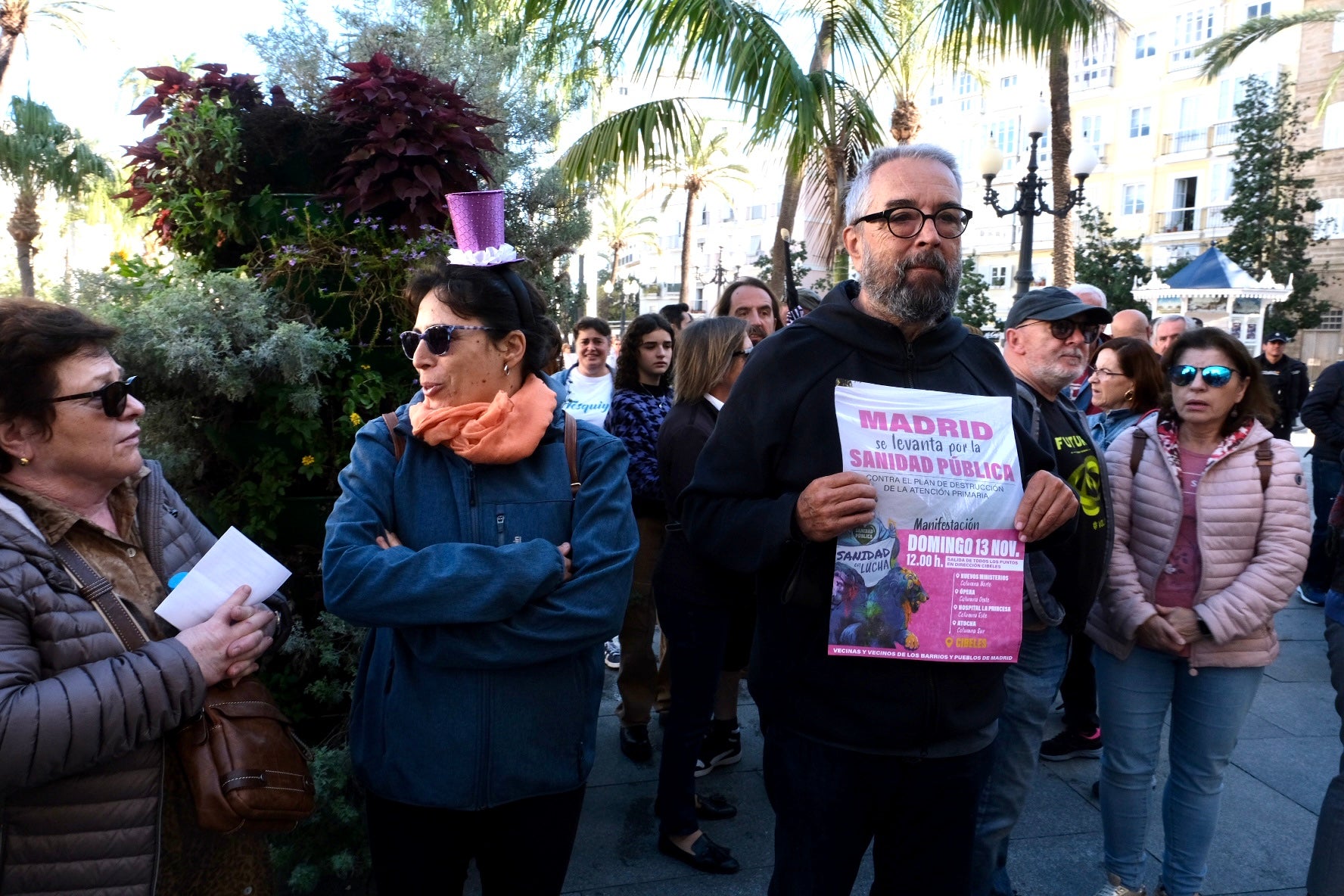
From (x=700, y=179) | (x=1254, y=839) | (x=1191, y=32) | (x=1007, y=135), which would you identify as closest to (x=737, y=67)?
(x=1254, y=839)

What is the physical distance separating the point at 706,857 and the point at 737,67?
19.1ft

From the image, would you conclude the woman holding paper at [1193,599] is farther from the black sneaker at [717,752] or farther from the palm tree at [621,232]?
the palm tree at [621,232]

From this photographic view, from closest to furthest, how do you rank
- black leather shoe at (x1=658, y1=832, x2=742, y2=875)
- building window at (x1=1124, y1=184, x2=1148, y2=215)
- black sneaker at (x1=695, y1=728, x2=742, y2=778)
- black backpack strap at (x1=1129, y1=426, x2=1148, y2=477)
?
black backpack strap at (x1=1129, y1=426, x2=1148, y2=477), black leather shoe at (x1=658, y1=832, x2=742, y2=875), black sneaker at (x1=695, y1=728, x2=742, y2=778), building window at (x1=1124, y1=184, x2=1148, y2=215)

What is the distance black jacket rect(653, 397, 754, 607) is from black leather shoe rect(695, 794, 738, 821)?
Answer: 3.13 ft

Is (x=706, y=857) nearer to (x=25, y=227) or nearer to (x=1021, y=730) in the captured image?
(x=1021, y=730)

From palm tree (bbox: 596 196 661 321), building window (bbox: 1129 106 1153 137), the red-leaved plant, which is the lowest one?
the red-leaved plant

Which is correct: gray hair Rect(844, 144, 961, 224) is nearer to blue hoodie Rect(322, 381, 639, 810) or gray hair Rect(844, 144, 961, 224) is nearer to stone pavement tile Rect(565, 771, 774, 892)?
blue hoodie Rect(322, 381, 639, 810)

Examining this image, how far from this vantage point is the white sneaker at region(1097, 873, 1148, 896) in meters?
3.15

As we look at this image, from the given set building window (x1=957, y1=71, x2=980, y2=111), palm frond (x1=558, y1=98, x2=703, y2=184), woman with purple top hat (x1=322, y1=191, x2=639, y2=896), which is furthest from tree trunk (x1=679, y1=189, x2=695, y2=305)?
woman with purple top hat (x1=322, y1=191, x2=639, y2=896)

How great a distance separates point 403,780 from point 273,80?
2514mm

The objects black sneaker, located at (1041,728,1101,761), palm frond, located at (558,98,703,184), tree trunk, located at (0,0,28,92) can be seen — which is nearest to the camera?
black sneaker, located at (1041,728,1101,761)

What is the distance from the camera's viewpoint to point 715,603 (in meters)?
3.50

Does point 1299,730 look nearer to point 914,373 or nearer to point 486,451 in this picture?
point 914,373

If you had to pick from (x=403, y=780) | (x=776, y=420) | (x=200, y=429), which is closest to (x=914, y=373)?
(x=776, y=420)
